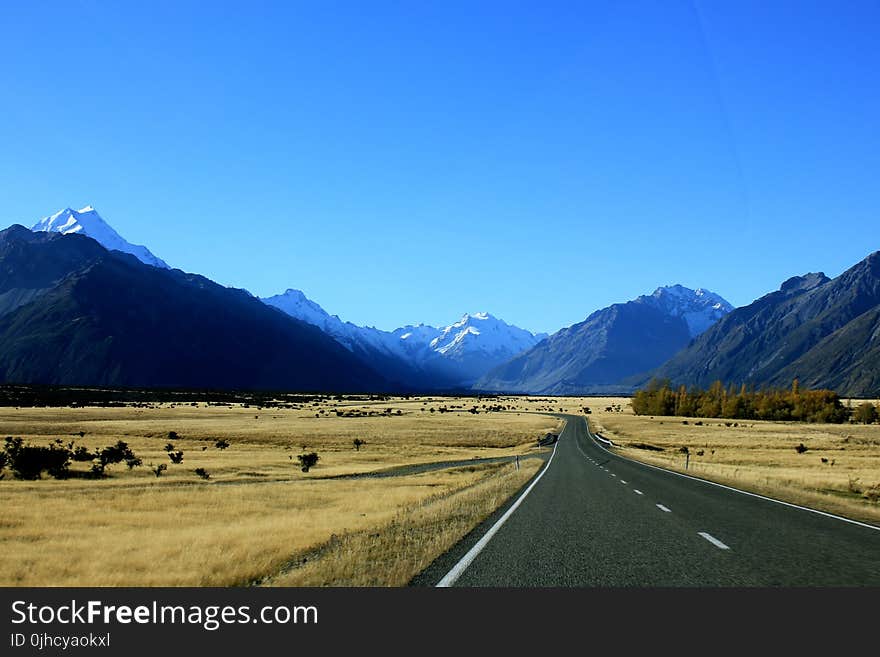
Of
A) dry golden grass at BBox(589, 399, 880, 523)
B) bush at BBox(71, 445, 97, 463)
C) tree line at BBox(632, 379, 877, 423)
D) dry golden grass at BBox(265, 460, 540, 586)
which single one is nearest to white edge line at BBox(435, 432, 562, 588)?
dry golden grass at BBox(265, 460, 540, 586)

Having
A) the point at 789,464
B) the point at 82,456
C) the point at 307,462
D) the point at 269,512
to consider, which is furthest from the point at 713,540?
the point at 789,464

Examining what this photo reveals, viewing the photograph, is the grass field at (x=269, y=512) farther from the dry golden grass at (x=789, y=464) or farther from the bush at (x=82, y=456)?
the bush at (x=82, y=456)

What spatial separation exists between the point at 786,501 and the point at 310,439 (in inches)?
2238

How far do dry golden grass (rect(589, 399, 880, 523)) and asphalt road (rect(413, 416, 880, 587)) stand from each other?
4075 mm

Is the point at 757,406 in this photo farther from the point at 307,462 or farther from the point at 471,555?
the point at 471,555

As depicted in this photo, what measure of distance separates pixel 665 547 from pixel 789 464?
45285 mm

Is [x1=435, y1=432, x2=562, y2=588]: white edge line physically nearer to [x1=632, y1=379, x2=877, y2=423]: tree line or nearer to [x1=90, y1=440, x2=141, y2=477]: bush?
[x1=90, y1=440, x2=141, y2=477]: bush

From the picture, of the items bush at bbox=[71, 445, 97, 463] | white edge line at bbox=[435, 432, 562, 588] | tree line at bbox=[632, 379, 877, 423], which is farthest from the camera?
tree line at bbox=[632, 379, 877, 423]

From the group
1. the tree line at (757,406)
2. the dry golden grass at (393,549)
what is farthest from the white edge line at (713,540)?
the tree line at (757,406)

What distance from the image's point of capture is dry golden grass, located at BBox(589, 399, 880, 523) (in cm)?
2511

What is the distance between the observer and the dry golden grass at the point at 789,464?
2511cm

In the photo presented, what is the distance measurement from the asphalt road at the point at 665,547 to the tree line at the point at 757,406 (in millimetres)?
144365

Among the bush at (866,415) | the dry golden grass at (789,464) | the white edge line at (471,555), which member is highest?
the bush at (866,415)

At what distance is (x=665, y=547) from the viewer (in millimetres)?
13016
